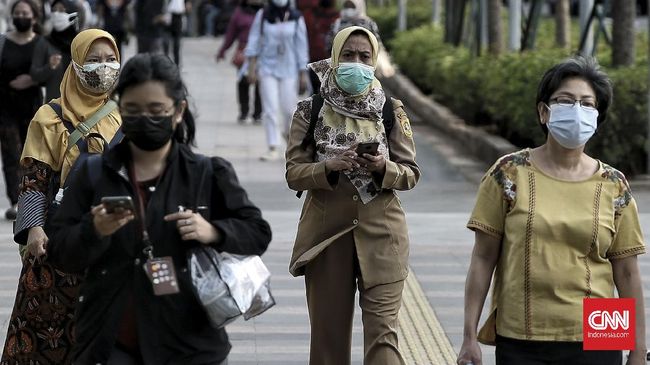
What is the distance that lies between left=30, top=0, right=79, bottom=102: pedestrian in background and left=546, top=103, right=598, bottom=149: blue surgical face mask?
5.65 meters

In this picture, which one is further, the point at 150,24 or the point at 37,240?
the point at 150,24

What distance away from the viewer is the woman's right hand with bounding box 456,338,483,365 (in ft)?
15.6

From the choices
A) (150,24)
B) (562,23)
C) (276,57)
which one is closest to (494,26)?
(562,23)

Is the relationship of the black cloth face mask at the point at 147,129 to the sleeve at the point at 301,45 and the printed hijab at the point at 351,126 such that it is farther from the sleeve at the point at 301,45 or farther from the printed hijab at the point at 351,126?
the sleeve at the point at 301,45

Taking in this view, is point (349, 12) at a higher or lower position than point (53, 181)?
lower

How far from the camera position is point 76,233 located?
425 cm

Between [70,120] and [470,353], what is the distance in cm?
190

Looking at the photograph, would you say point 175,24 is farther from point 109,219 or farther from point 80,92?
point 109,219

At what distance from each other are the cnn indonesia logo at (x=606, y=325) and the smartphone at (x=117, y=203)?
1.46m

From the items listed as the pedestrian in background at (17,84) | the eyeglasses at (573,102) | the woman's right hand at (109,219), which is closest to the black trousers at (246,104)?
the pedestrian in background at (17,84)

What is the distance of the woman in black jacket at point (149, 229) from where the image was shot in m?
4.26

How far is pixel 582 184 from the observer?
4.73 metres

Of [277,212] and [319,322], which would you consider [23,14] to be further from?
[319,322]

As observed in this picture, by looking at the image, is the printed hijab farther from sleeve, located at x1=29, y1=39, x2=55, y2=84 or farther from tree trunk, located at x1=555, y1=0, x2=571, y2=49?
tree trunk, located at x1=555, y1=0, x2=571, y2=49
